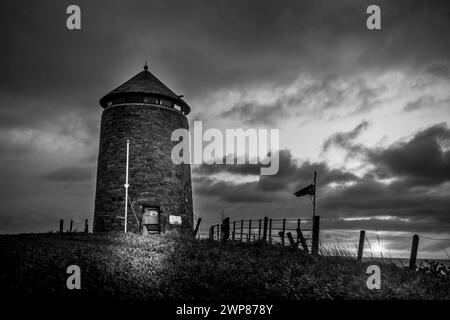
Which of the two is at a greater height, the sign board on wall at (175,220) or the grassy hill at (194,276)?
the sign board on wall at (175,220)

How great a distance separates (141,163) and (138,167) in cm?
35

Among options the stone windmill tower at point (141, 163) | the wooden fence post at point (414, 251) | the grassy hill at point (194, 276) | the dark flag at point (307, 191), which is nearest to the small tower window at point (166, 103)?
the stone windmill tower at point (141, 163)

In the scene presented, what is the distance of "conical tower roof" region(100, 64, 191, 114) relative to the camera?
3148cm

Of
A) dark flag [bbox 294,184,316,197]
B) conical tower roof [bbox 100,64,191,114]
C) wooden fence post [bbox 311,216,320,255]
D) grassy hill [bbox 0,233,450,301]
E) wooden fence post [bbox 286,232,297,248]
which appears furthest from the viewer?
conical tower roof [bbox 100,64,191,114]

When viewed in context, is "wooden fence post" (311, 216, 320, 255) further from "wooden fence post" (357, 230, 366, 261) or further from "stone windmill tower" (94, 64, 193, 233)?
"stone windmill tower" (94, 64, 193, 233)

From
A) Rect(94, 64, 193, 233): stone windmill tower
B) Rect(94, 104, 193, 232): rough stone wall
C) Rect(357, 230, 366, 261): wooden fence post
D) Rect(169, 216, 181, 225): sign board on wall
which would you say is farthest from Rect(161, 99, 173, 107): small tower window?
Rect(357, 230, 366, 261): wooden fence post

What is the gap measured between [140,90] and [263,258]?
19.1 metres

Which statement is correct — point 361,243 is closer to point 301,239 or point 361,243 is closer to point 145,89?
point 301,239

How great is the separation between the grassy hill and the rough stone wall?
44.2ft

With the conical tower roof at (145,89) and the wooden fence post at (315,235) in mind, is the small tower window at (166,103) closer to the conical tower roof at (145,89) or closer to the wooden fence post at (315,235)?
the conical tower roof at (145,89)

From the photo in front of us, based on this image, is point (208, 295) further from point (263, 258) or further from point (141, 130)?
point (141, 130)

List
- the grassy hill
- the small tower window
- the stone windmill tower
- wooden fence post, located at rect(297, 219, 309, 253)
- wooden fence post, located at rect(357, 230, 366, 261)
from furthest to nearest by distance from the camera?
the small tower window → the stone windmill tower → wooden fence post, located at rect(297, 219, 309, 253) → wooden fence post, located at rect(357, 230, 366, 261) → the grassy hill

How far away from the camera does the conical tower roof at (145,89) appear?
31.5 metres

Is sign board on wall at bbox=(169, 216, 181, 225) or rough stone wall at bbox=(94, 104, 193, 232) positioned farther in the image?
sign board on wall at bbox=(169, 216, 181, 225)
